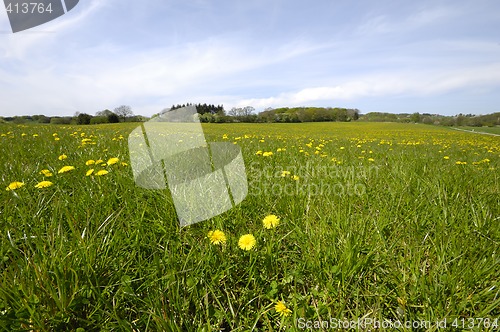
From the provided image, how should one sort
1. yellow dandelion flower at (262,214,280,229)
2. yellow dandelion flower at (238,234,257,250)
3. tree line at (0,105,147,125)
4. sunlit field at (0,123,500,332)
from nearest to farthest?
sunlit field at (0,123,500,332), yellow dandelion flower at (238,234,257,250), yellow dandelion flower at (262,214,280,229), tree line at (0,105,147,125)

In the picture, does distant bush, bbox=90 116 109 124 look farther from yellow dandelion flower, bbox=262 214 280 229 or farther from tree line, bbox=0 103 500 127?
yellow dandelion flower, bbox=262 214 280 229

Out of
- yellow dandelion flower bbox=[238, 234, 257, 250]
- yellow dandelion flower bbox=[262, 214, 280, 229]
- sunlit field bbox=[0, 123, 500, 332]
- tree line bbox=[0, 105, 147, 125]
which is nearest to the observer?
sunlit field bbox=[0, 123, 500, 332]

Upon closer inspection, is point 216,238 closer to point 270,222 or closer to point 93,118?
point 270,222

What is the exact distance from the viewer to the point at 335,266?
1.36 metres

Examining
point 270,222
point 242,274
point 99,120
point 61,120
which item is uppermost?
point 270,222

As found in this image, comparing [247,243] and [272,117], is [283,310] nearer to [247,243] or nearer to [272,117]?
[247,243]

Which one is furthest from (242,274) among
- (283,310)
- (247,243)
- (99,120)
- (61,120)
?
(61,120)

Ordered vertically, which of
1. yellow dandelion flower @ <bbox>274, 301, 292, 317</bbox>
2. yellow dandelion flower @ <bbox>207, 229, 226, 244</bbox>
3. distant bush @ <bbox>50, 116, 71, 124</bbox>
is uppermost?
yellow dandelion flower @ <bbox>207, 229, 226, 244</bbox>

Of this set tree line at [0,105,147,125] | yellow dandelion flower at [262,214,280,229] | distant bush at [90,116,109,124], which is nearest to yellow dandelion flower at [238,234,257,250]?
yellow dandelion flower at [262,214,280,229]

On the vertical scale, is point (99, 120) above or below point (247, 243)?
below

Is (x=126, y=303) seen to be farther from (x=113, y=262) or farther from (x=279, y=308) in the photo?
(x=279, y=308)

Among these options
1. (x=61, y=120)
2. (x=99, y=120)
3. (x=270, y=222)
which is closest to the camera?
(x=270, y=222)

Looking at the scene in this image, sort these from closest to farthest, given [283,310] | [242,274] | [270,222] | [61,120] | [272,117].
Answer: [283,310] → [242,274] → [270,222] → [61,120] → [272,117]

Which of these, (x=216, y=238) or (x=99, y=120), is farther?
(x=99, y=120)
